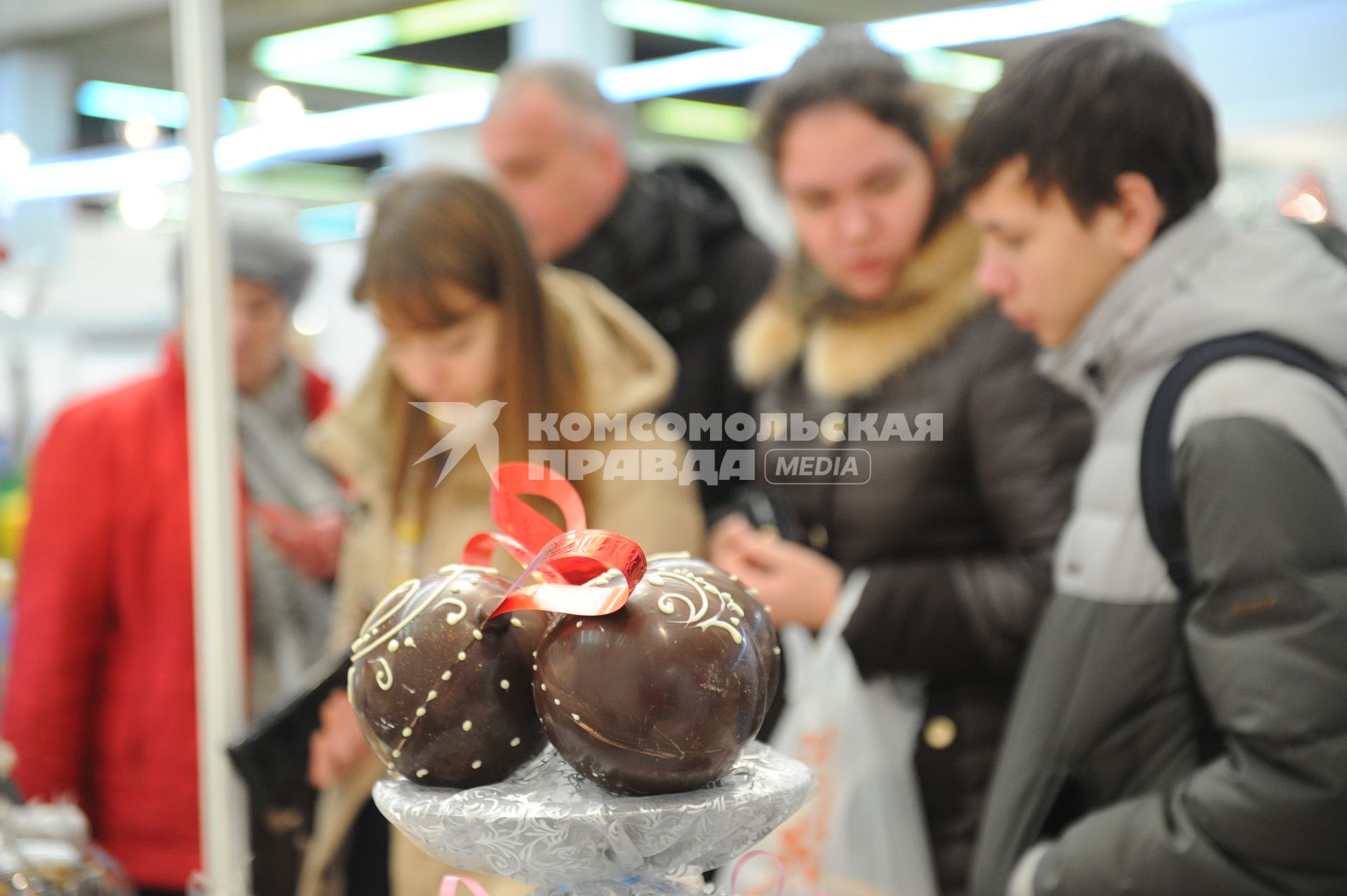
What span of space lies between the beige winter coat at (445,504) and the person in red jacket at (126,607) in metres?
0.35

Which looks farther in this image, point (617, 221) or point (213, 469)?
point (617, 221)

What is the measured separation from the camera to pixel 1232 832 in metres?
0.95

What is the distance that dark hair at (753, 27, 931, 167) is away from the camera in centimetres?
125

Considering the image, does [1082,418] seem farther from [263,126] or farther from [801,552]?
[263,126]

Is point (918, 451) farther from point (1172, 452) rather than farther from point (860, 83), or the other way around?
point (860, 83)

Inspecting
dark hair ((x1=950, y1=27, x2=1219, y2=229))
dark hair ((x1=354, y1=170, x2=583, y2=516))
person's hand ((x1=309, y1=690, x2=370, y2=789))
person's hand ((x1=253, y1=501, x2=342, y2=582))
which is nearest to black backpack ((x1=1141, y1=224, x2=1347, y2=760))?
dark hair ((x1=950, y1=27, x2=1219, y2=229))

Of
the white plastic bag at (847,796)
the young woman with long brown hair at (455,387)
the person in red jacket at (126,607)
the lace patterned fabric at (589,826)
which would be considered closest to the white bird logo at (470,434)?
the young woman with long brown hair at (455,387)

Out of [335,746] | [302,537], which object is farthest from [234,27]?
[335,746]

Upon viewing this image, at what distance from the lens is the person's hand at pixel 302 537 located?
151cm

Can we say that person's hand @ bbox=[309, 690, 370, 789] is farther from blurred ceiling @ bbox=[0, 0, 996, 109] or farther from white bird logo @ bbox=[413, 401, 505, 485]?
blurred ceiling @ bbox=[0, 0, 996, 109]

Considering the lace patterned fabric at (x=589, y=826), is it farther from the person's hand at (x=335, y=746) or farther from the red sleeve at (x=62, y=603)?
the red sleeve at (x=62, y=603)

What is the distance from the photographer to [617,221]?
156 centimetres

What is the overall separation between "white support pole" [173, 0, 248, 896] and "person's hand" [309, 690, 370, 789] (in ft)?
0.56

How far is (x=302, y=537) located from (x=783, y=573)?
0.66m
